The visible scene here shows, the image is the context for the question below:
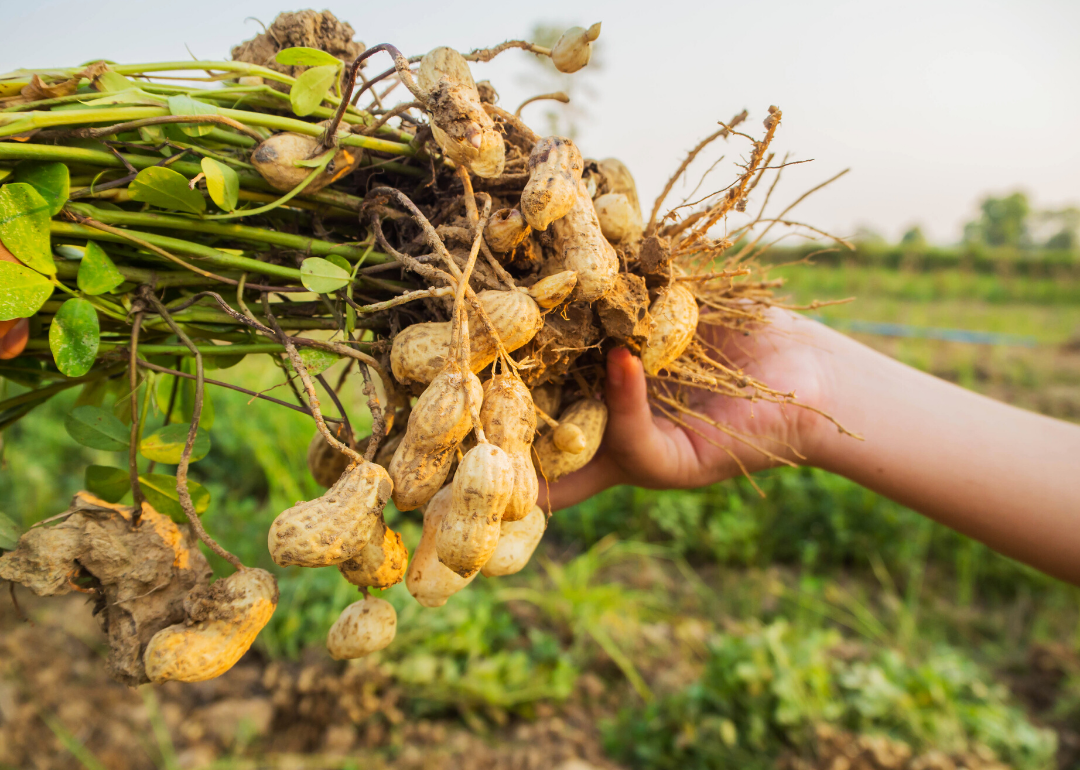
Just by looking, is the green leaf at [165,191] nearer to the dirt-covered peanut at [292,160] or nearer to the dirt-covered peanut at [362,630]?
the dirt-covered peanut at [292,160]

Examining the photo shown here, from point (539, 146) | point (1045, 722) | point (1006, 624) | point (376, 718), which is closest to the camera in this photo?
point (539, 146)

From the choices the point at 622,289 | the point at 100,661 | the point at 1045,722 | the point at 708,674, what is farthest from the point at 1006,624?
the point at 100,661

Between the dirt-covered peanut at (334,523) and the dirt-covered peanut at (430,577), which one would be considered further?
the dirt-covered peanut at (430,577)

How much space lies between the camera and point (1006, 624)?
97.2 inches

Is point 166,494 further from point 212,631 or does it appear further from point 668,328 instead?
point 668,328

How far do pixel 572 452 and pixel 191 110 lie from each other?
0.51 m

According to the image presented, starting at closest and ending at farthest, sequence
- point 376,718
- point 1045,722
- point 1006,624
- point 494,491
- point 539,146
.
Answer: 1. point 494,491
2. point 539,146
3. point 376,718
4. point 1045,722
5. point 1006,624

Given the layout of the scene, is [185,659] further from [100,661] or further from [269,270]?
[100,661]

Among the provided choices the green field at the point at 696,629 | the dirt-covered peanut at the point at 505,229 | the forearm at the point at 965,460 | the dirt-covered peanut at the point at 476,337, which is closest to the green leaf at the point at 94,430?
the dirt-covered peanut at the point at 476,337

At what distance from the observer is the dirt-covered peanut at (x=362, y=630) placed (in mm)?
585

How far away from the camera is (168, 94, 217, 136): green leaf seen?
0.56 metres

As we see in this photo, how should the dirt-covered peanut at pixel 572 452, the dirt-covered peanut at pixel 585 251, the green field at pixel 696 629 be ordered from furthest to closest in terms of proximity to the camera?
the green field at pixel 696 629
the dirt-covered peanut at pixel 572 452
the dirt-covered peanut at pixel 585 251

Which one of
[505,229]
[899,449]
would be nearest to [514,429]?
[505,229]

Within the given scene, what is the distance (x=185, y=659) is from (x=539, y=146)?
563mm
